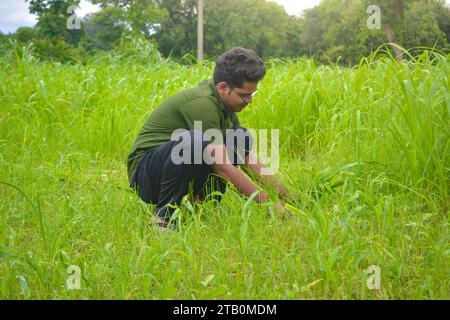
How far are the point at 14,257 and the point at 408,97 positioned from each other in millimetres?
1842

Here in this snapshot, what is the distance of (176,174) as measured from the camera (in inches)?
99.0

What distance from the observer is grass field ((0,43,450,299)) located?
1.89m

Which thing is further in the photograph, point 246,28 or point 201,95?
point 246,28

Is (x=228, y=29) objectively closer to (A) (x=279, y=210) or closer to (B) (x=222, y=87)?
(B) (x=222, y=87)

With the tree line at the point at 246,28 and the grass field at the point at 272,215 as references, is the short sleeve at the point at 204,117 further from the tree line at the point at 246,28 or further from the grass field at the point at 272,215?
the tree line at the point at 246,28

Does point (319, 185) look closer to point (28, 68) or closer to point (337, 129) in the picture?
point (337, 129)

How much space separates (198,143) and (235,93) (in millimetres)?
316

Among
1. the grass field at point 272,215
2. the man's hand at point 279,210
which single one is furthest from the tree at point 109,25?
the man's hand at point 279,210

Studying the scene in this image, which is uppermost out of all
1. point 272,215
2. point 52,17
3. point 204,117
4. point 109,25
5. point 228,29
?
point 228,29

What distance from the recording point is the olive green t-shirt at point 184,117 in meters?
2.51

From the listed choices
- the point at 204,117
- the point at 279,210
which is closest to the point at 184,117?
the point at 204,117

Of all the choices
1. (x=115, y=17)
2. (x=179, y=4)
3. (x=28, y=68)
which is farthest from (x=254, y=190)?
(x=179, y=4)

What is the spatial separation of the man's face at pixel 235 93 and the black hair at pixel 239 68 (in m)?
0.02

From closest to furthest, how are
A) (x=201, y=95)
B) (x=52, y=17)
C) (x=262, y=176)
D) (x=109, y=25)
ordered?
(x=201, y=95) < (x=262, y=176) < (x=52, y=17) < (x=109, y=25)
